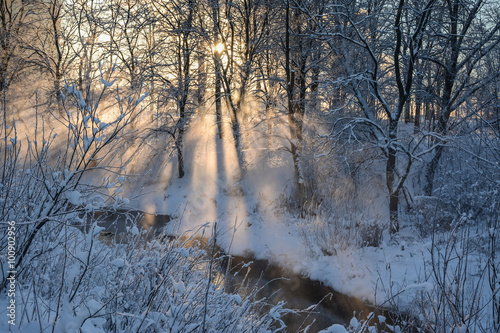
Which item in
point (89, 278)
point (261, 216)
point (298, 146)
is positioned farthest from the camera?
point (298, 146)

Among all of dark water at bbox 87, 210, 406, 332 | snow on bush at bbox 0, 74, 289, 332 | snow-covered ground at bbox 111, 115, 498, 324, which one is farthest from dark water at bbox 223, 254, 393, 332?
snow on bush at bbox 0, 74, 289, 332

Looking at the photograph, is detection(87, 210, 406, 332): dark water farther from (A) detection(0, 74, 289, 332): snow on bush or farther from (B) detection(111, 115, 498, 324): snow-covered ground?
(A) detection(0, 74, 289, 332): snow on bush

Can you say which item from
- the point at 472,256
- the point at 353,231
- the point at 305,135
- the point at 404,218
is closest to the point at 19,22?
the point at 305,135

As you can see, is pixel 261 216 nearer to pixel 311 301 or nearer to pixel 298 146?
pixel 298 146

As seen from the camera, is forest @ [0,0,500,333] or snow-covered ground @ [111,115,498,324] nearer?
forest @ [0,0,500,333]

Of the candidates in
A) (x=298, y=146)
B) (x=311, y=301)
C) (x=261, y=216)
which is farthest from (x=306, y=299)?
(x=298, y=146)

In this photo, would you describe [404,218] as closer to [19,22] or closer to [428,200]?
[428,200]

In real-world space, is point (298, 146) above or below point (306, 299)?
above

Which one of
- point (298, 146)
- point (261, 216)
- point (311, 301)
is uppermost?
point (298, 146)

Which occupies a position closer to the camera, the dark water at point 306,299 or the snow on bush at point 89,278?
the snow on bush at point 89,278

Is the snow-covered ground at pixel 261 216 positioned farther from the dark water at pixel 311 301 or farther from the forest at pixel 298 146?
the dark water at pixel 311 301

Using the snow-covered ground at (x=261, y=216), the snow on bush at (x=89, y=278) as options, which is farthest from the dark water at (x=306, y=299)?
the snow on bush at (x=89, y=278)

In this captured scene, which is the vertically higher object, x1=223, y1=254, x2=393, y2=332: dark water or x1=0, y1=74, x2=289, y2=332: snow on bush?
x1=0, y1=74, x2=289, y2=332: snow on bush

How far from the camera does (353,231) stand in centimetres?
793
